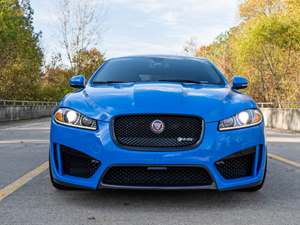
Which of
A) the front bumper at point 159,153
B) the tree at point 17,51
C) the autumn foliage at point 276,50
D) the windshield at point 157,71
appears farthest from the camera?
the tree at point 17,51

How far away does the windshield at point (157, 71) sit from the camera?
5723 millimetres

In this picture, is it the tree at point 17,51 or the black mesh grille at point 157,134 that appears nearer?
the black mesh grille at point 157,134

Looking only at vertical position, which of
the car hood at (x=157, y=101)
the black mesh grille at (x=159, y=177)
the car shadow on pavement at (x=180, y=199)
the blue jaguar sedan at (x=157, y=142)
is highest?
the car hood at (x=157, y=101)

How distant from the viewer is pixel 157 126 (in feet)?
13.7

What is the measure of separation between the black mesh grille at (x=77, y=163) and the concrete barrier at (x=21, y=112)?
957 inches

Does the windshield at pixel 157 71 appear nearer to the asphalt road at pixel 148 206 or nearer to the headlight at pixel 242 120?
the headlight at pixel 242 120

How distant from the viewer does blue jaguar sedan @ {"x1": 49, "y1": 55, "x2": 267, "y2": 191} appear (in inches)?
161

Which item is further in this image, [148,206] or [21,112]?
[21,112]

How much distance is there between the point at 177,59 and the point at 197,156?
2541mm

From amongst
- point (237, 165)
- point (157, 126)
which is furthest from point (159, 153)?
point (237, 165)

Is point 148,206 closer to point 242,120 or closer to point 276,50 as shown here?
point 242,120

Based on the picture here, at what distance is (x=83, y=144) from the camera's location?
13.8ft

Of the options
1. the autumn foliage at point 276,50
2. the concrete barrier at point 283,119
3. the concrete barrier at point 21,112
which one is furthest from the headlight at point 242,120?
the concrete barrier at point 21,112

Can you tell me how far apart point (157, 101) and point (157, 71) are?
1665 mm
